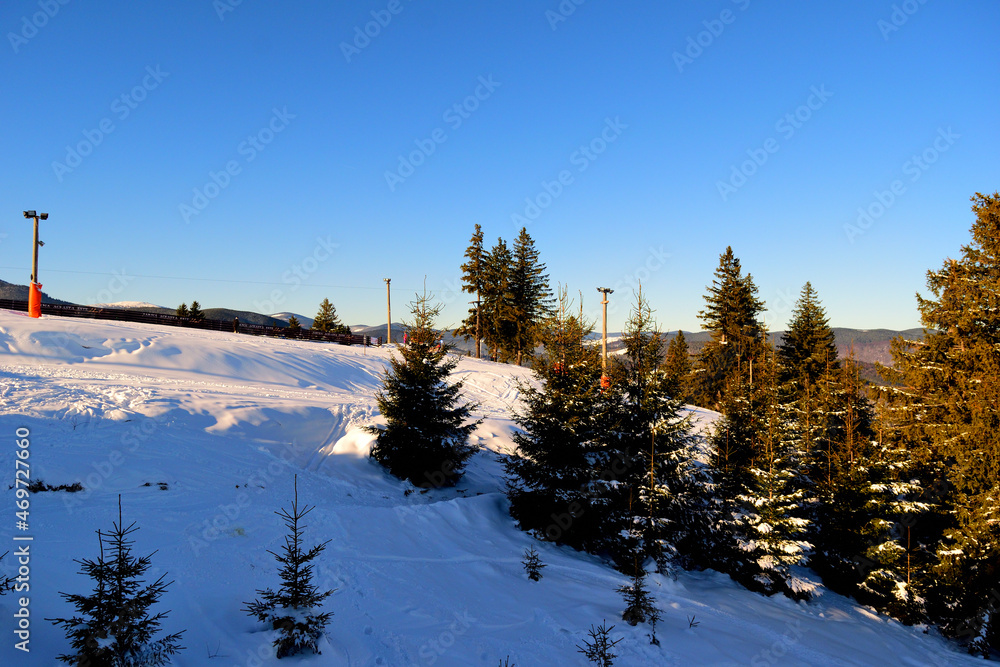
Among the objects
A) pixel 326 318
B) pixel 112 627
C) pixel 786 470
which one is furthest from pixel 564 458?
pixel 326 318

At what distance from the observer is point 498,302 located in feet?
151

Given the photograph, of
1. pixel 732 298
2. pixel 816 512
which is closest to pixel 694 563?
pixel 816 512

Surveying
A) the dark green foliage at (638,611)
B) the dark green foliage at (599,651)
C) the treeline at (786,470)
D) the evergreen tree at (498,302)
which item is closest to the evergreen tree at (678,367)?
the treeline at (786,470)

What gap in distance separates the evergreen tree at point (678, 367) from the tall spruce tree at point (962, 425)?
882 centimetres

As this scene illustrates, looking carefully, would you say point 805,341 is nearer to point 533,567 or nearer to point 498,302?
point 498,302

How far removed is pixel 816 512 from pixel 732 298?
2233 centimetres

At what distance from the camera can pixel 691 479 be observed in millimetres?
14016

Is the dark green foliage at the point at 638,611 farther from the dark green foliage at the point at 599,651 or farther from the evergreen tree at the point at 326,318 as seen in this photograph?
the evergreen tree at the point at 326,318

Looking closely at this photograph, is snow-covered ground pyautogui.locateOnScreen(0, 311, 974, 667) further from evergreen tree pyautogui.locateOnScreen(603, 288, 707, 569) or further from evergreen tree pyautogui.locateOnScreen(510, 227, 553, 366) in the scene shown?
evergreen tree pyautogui.locateOnScreen(510, 227, 553, 366)

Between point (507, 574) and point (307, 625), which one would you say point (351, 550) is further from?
point (307, 625)

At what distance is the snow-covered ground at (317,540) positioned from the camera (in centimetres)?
625

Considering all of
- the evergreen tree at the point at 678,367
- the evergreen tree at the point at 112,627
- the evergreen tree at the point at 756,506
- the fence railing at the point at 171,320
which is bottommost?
the evergreen tree at the point at 756,506

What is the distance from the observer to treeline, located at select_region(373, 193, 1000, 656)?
1336 centimetres

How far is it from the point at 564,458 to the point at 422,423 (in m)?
4.39
